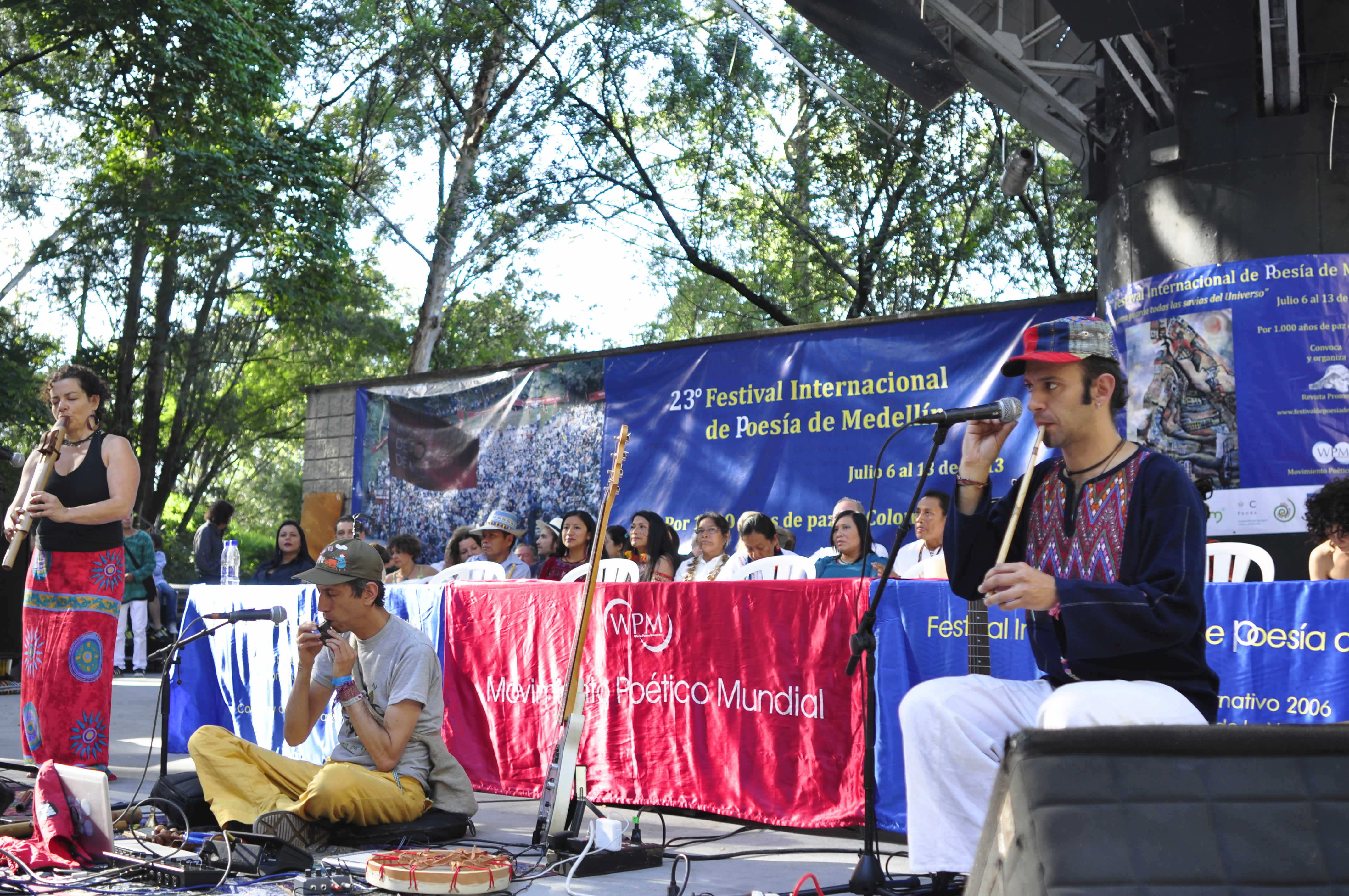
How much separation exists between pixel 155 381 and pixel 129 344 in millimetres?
854

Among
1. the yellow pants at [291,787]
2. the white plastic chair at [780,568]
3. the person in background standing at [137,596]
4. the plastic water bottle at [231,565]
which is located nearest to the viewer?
the yellow pants at [291,787]

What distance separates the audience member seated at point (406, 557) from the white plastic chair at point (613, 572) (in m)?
2.61

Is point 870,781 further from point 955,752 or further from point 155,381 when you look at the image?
point 155,381

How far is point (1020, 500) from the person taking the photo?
10.3 ft

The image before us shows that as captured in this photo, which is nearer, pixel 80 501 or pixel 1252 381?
pixel 80 501

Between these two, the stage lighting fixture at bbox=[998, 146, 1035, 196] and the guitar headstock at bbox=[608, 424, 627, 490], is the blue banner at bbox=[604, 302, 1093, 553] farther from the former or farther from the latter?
the guitar headstock at bbox=[608, 424, 627, 490]

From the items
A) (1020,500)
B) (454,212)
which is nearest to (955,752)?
(1020,500)

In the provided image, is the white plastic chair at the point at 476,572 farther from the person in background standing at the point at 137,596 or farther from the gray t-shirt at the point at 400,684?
the person in background standing at the point at 137,596

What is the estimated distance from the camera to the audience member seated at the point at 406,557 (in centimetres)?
958

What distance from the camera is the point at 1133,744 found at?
1556 millimetres

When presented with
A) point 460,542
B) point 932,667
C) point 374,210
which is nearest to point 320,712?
point 932,667

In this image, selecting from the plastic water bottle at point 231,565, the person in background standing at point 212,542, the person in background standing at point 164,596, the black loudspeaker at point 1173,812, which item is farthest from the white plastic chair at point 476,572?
the person in background standing at point 164,596

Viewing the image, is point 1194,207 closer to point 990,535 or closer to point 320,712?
point 990,535

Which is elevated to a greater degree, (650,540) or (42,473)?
(42,473)
